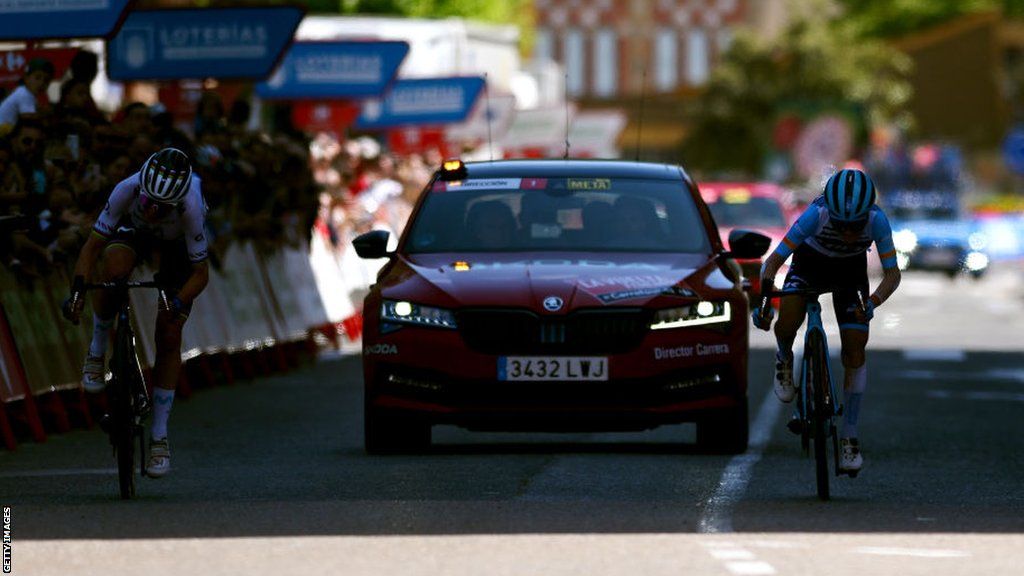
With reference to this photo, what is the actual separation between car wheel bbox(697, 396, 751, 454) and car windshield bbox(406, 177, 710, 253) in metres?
1.04

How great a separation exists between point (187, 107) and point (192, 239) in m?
13.6

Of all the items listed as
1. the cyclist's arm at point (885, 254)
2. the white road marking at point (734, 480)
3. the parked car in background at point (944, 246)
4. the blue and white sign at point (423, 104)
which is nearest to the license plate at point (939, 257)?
the parked car in background at point (944, 246)

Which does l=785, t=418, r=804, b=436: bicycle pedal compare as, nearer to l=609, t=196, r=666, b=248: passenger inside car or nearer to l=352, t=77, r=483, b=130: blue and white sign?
l=609, t=196, r=666, b=248: passenger inside car

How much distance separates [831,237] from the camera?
12.7 meters

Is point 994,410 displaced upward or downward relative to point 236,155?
downward

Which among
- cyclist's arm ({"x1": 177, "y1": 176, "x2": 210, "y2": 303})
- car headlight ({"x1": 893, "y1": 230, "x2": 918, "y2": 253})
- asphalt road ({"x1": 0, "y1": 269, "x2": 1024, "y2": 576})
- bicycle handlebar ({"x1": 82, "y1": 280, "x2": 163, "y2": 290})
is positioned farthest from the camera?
car headlight ({"x1": 893, "y1": 230, "x2": 918, "y2": 253})

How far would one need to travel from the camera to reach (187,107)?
26016mm

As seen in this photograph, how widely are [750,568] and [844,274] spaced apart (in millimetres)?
3377

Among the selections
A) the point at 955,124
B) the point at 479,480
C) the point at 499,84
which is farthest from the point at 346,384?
the point at 955,124

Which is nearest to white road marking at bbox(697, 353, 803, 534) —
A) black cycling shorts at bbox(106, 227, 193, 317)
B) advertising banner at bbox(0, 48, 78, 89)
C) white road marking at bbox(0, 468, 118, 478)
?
black cycling shorts at bbox(106, 227, 193, 317)

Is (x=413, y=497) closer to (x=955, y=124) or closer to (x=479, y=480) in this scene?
(x=479, y=480)

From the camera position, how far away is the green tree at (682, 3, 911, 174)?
10575 cm

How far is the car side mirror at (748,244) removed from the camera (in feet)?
48.1

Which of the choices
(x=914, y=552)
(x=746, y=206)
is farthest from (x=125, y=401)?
(x=746, y=206)
